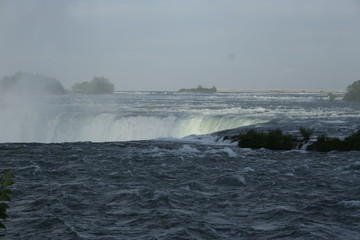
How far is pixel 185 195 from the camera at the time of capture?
14148 mm

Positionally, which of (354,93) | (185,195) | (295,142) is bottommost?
(185,195)

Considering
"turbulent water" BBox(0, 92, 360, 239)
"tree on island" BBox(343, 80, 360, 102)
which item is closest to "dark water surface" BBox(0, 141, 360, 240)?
"turbulent water" BBox(0, 92, 360, 239)

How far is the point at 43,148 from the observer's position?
1023 inches

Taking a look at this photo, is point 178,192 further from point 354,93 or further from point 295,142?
point 354,93

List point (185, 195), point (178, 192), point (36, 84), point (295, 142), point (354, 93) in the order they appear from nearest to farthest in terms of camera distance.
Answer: point (185, 195), point (178, 192), point (295, 142), point (354, 93), point (36, 84)

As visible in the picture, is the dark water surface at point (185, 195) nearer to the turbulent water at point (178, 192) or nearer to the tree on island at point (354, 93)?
the turbulent water at point (178, 192)

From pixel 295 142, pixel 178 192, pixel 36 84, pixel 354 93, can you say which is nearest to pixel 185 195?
pixel 178 192

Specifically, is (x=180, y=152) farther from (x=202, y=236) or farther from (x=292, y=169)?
(x=202, y=236)

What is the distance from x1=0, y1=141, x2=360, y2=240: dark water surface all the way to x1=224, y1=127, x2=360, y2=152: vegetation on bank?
1.44 m

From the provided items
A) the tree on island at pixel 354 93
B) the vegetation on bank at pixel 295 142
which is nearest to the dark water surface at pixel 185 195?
the vegetation on bank at pixel 295 142

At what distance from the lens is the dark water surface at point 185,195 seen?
34.6 ft

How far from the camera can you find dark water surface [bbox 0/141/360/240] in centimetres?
1054

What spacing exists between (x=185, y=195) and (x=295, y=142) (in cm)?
1304

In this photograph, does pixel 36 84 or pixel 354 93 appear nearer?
pixel 354 93
